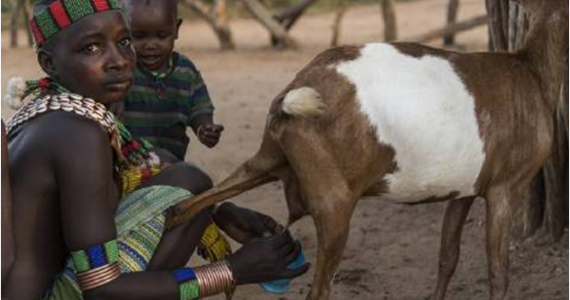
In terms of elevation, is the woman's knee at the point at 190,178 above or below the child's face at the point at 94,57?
below

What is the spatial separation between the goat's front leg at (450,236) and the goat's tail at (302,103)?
3.35ft

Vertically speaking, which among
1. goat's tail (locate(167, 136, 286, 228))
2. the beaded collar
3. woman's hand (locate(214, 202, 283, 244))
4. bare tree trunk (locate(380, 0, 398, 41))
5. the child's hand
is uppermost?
the beaded collar

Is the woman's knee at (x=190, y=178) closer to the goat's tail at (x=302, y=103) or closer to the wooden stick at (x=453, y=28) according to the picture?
the goat's tail at (x=302, y=103)

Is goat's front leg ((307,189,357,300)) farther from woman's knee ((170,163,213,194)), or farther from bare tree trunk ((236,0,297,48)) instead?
bare tree trunk ((236,0,297,48))

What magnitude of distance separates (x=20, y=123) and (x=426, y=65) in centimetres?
141

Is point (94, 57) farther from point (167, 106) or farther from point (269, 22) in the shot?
point (269, 22)

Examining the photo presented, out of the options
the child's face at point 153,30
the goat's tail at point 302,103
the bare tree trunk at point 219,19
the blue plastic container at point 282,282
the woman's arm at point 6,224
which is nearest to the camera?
the woman's arm at point 6,224

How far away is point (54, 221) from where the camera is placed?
2.47 m

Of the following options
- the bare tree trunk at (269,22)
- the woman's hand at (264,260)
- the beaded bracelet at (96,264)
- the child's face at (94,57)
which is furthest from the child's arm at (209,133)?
the bare tree trunk at (269,22)

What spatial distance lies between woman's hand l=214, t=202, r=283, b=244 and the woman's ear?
0.80m

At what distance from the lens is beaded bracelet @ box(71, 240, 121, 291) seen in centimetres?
241

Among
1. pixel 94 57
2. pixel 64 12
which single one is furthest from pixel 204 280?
pixel 64 12

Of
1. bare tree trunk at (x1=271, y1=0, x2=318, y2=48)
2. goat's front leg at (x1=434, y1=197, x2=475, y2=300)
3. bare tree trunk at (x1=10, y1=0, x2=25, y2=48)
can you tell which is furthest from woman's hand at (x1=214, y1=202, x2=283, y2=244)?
bare tree trunk at (x1=10, y1=0, x2=25, y2=48)

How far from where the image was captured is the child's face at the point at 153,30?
354cm
